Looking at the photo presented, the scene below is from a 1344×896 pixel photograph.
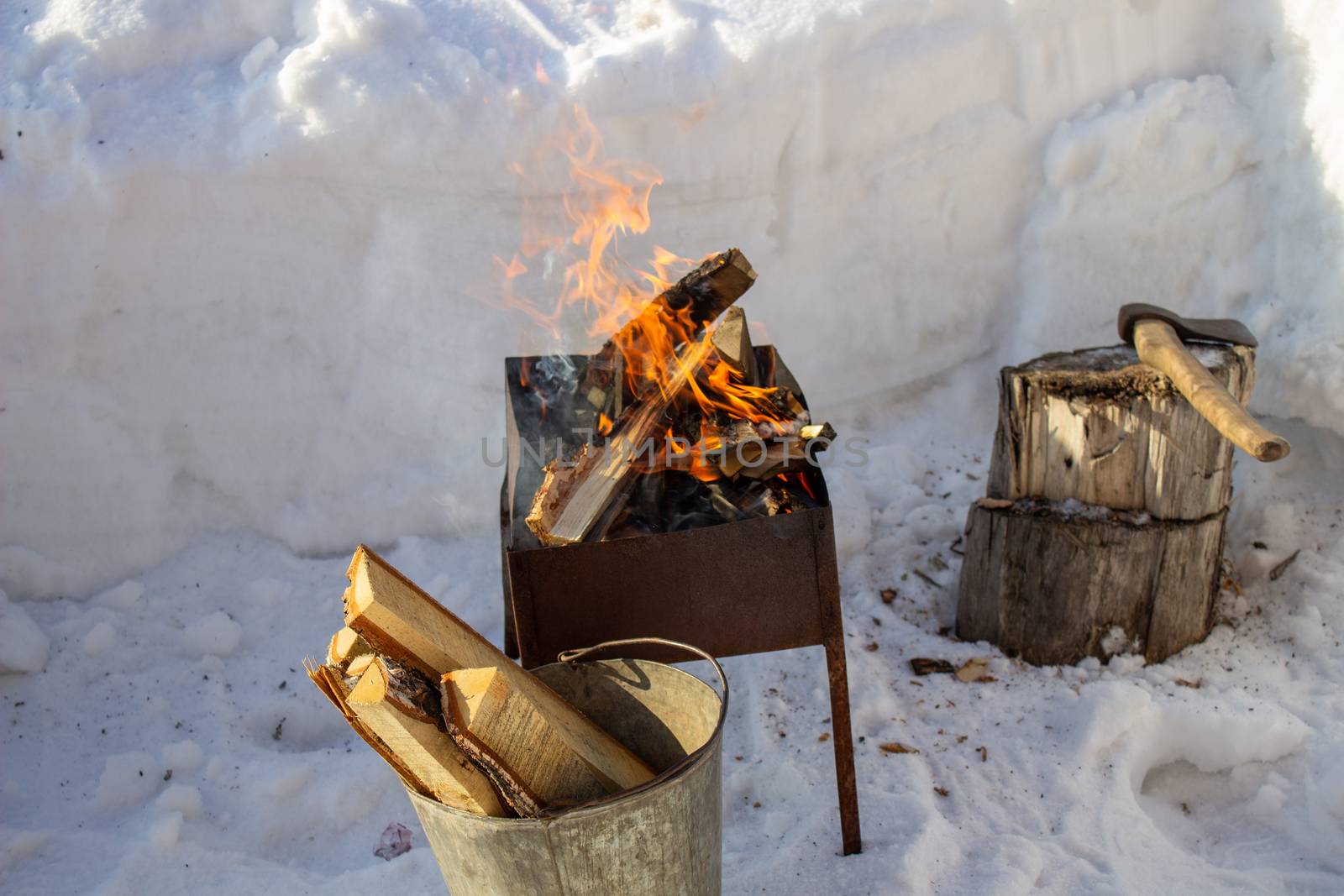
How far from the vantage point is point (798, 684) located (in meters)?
3.46

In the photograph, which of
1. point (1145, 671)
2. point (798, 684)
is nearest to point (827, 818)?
point (798, 684)

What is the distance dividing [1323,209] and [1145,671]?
199 cm

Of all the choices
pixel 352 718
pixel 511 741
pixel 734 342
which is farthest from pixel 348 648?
pixel 734 342

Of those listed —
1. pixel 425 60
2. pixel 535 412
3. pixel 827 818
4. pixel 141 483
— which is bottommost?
pixel 827 818

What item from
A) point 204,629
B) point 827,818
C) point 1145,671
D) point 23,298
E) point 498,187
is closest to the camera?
point 827,818

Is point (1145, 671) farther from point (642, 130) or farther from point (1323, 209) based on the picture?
point (642, 130)

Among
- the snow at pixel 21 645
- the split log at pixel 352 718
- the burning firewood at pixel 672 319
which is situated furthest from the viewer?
the snow at pixel 21 645

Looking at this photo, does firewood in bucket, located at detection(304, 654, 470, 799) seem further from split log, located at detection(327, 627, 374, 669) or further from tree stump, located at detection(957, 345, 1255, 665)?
tree stump, located at detection(957, 345, 1255, 665)

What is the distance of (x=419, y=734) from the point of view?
6.29 feet

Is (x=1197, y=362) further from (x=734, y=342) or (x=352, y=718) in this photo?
(x=352, y=718)

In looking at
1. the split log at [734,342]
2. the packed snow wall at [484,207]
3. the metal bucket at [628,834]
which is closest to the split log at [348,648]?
the metal bucket at [628,834]

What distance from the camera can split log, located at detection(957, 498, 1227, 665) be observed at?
3268mm

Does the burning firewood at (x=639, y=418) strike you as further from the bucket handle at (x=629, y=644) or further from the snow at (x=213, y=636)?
the snow at (x=213, y=636)

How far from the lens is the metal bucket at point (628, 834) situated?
6.46ft
